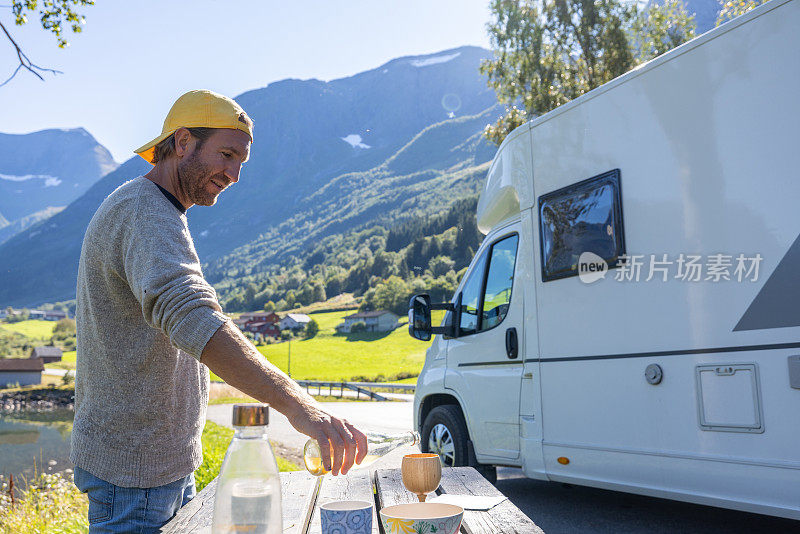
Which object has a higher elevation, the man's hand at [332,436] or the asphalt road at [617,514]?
the man's hand at [332,436]

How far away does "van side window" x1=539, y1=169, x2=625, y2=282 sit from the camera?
4.54 meters

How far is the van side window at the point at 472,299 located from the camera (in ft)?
20.3

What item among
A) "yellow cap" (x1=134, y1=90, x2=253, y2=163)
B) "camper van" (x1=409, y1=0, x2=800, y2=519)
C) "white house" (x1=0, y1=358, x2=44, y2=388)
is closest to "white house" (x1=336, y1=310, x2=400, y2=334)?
"white house" (x1=0, y1=358, x2=44, y2=388)

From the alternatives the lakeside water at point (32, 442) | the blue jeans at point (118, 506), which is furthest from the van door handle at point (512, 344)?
the lakeside water at point (32, 442)

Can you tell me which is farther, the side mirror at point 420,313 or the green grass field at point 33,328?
the green grass field at point 33,328

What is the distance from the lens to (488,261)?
6176 millimetres

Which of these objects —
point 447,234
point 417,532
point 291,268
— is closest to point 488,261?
point 417,532

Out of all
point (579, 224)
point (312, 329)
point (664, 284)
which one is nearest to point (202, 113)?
point (664, 284)

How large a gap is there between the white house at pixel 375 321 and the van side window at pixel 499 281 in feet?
283

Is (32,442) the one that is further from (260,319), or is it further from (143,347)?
(260,319)

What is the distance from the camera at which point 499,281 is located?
5.96m

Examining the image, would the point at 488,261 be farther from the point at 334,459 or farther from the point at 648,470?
the point at 334,459

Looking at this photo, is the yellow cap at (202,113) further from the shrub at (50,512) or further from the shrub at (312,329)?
the shrub at (312,329)

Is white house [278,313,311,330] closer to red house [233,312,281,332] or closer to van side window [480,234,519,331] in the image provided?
red house [233,312,281,332]
